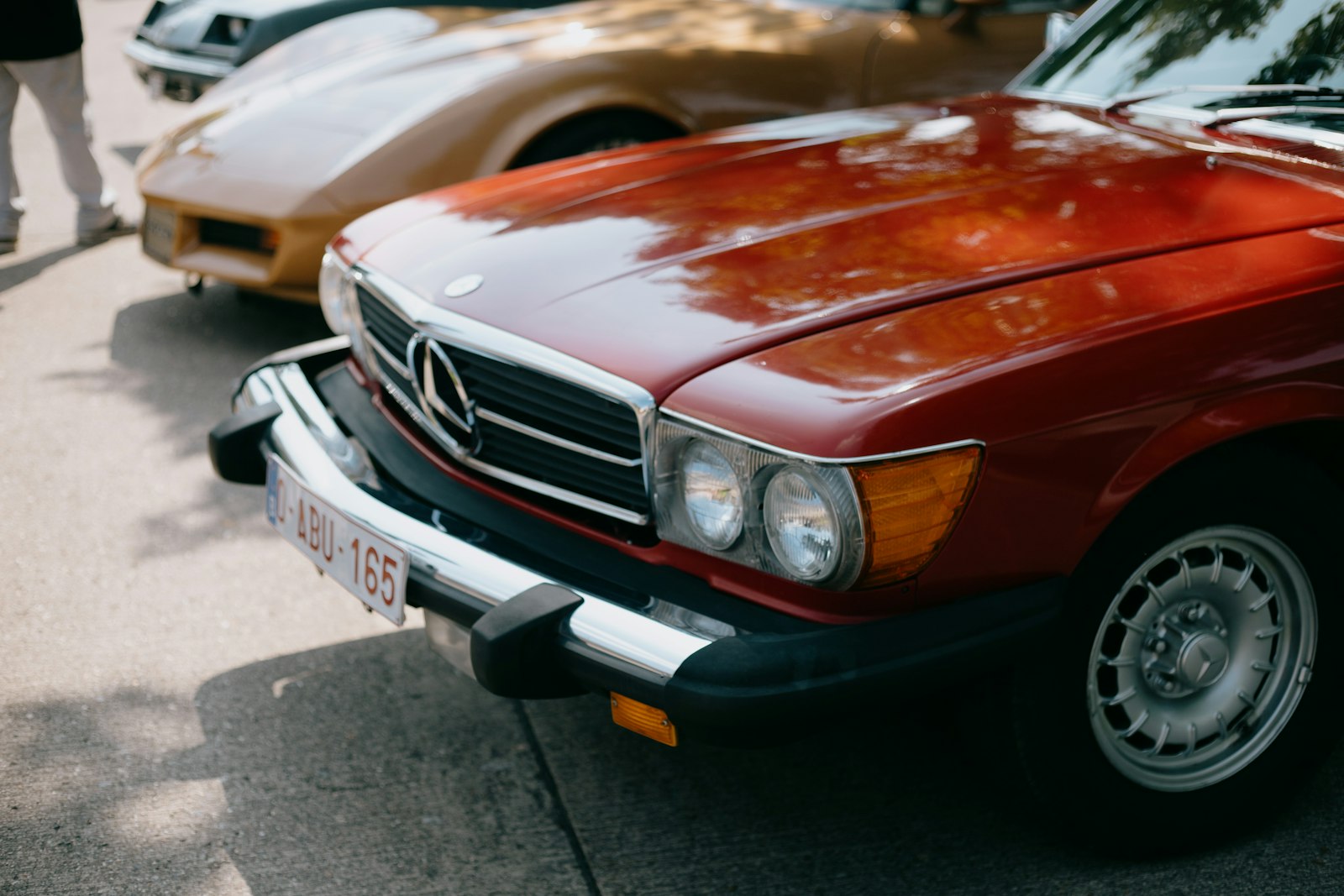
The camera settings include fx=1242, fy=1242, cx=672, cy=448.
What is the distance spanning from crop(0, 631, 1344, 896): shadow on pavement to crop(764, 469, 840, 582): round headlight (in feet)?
2.30

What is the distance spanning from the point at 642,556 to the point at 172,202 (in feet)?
10.9

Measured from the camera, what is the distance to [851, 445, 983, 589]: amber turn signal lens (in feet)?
5.81

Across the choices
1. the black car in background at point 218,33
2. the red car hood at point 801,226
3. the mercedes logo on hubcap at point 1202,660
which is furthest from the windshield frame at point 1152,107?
the black car in background at point 218,33

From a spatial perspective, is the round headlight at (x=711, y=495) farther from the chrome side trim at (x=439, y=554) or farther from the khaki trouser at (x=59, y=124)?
the khaki trouser at (x=59, y=124)

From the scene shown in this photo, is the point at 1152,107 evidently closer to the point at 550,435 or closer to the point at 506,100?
the point at 550,435

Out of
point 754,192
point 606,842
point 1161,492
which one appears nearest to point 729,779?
point 606,842

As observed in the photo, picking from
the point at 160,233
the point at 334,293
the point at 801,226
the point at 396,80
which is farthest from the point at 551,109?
the point at 801,226

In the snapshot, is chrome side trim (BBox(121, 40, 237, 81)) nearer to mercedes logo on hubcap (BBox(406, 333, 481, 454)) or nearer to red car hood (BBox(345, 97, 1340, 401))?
red car hood (BBox(345, 97, 1340, 401))

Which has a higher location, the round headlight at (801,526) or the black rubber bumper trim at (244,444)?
the round headlight at (801,526)

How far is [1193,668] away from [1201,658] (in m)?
0.02

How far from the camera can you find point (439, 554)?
7.03 feet

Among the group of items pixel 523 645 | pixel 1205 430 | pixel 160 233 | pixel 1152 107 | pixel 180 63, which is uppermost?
pixel 1152 107

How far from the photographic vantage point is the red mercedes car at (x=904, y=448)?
1.82 m

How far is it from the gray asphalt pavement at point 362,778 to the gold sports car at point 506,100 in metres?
1.27
